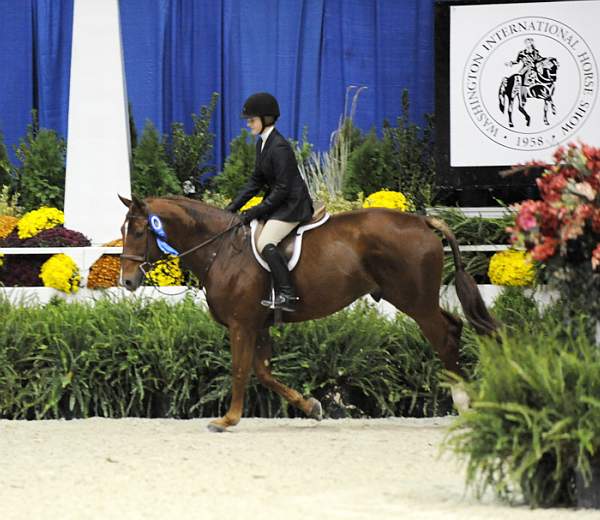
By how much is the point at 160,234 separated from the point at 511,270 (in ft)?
9.20

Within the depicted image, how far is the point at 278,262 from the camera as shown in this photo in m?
8.50

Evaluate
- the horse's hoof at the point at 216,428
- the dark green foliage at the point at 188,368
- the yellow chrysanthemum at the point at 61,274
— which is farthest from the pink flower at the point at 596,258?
the yellow chrysanthemum at the point at 61,274

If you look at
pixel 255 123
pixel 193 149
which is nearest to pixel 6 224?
pixel 193 149

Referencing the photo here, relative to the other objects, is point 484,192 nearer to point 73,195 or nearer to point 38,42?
point 73,195

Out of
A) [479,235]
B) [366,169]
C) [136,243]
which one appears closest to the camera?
[136,243]

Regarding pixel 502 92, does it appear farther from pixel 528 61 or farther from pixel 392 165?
pixel 392 165

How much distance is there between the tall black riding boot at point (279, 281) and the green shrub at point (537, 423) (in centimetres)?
276

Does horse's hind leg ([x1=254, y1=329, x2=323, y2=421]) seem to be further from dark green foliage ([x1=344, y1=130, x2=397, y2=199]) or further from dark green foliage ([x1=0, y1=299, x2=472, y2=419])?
dark green foliage ([x1=344, y1=130, x2=397, y2=199])

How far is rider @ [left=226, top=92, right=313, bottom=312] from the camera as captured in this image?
8.50 meters

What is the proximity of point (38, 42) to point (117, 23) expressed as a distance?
6.46 feet

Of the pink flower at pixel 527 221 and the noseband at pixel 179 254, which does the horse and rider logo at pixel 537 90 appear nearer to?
the noseband at pixel 179 254

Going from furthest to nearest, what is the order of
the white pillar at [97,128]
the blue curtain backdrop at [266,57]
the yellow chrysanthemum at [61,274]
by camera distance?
1. the blue curtain backdrop at [266,57]
2. the white pillar at [97,128]
3. the yellow chrysanthemum at [61,274]

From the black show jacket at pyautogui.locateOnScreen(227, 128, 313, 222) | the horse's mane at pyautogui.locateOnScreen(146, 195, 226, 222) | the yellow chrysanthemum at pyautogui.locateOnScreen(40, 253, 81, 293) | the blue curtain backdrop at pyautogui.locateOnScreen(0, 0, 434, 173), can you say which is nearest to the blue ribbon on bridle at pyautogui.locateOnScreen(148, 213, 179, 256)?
the horse's mane at pyautogui.locateOnScreen(146, 195, 226, 222)

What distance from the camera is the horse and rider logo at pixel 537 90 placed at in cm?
1118
